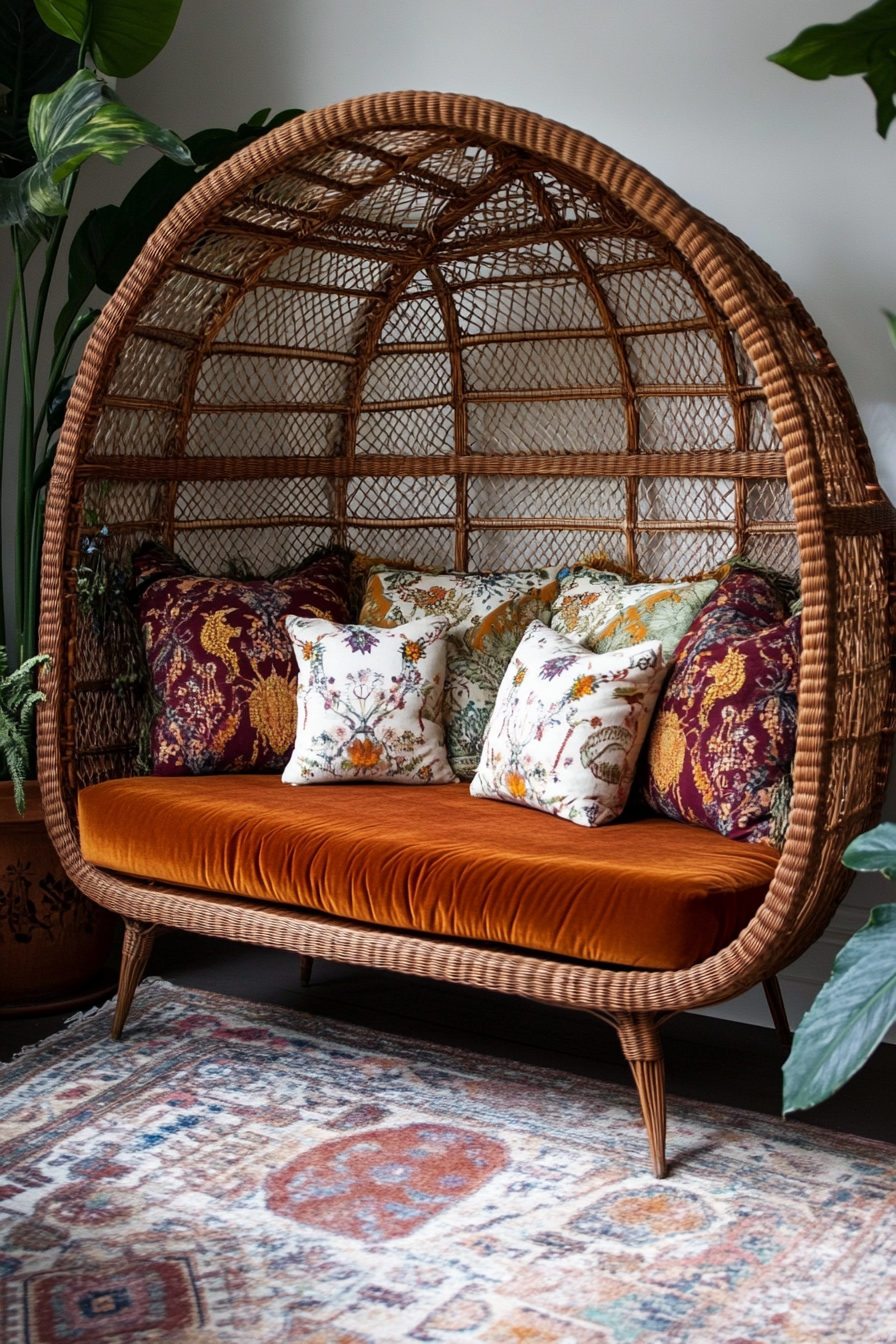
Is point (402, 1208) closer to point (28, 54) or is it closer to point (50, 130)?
point (50, 130)

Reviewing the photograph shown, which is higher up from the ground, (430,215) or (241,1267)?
(430,215)

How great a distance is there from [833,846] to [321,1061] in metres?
1.07

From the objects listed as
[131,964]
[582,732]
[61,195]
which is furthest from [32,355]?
[582,732]

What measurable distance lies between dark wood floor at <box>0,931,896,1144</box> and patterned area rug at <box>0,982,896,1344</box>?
0.29 ft

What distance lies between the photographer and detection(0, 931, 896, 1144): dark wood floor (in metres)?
2.51

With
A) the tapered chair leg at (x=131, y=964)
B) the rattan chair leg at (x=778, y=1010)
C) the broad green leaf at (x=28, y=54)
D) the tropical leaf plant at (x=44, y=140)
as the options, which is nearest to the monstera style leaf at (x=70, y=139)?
the tropical leaf plant at (x=44, y=140)

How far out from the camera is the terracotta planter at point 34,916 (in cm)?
290

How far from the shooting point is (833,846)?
221 centimetres

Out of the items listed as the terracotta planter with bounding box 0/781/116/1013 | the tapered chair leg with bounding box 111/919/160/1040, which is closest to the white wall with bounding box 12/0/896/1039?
the tapered chair leg with bounding box 111/919/160/1040

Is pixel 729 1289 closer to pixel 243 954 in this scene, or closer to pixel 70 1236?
pixel 70 1236

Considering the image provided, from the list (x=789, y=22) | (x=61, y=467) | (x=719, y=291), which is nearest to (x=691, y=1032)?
(x=719, y=291)

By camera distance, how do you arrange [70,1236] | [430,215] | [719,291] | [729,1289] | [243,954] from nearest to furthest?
[729,1289] → [70,1236] → [719,291] → [430,215] → [243,954]

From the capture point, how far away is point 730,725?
2.40 m

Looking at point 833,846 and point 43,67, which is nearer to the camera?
point 833,846
